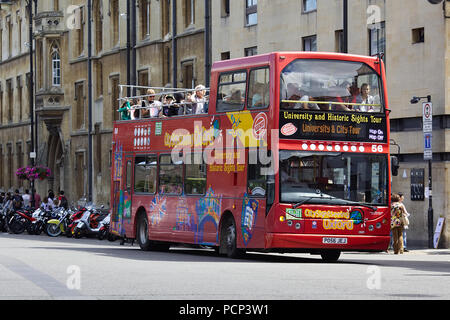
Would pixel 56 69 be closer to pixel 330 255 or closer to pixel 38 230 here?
pixel 38 230

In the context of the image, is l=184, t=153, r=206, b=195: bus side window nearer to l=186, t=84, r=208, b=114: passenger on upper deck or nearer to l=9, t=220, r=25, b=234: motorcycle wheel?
l=186, t=84, r=208, b=114: passenger on upper deck

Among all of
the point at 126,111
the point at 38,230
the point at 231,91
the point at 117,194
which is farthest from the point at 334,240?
the point at 38,230

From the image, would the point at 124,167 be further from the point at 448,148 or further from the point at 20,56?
the point at 20,56

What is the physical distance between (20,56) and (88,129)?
15609 millimetres

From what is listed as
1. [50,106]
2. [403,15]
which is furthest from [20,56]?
[403,15]

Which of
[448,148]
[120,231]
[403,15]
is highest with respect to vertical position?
[403,15]

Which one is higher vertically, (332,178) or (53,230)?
(332,178)

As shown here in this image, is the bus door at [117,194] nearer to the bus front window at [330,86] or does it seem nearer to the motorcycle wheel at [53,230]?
the bus front window at [330,86]

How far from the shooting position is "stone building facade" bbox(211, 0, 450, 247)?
35781 mm

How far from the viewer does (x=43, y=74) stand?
6725cm

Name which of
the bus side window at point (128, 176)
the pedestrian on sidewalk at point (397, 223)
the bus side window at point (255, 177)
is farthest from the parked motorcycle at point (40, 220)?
the bus side window at point (255, 177)

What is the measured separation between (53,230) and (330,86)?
24063mm

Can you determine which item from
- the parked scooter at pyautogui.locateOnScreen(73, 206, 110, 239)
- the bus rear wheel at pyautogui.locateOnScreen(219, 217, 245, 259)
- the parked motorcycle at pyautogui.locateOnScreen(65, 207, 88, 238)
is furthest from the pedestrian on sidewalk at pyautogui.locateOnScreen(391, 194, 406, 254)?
the parked motorcycle at pyautogui.locateOnScreen(65, 207, 88, 238)

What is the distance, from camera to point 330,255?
26953 millimetres
